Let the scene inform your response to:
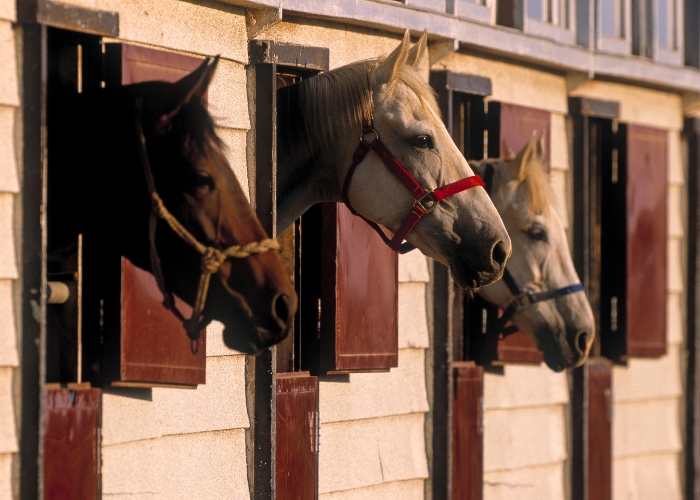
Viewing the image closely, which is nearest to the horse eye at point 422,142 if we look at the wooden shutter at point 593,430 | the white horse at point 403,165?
the white horse at point 403,165

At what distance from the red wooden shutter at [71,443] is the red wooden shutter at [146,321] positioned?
19cm

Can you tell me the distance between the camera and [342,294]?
608cm

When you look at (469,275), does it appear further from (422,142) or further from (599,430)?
(599,430)

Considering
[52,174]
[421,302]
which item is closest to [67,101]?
[52,174]

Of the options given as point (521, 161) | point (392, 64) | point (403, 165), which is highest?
point (392, 64)

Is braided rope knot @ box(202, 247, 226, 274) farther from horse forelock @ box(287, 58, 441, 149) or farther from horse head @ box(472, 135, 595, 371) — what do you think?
horse head @ box(472, 135, 595, 371)

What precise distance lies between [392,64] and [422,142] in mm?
339

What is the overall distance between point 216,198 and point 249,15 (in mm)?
1650

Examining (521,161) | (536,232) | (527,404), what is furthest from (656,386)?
(521,161)

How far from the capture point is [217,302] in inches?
173

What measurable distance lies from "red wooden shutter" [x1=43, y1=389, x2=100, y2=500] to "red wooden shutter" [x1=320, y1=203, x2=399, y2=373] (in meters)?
1.57

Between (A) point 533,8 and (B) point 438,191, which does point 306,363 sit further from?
(A) point 533,8

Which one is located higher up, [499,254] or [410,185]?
[410,185]

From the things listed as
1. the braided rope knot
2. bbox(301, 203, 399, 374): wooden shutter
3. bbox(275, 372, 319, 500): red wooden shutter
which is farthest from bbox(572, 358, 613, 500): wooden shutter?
the braided rope knot
